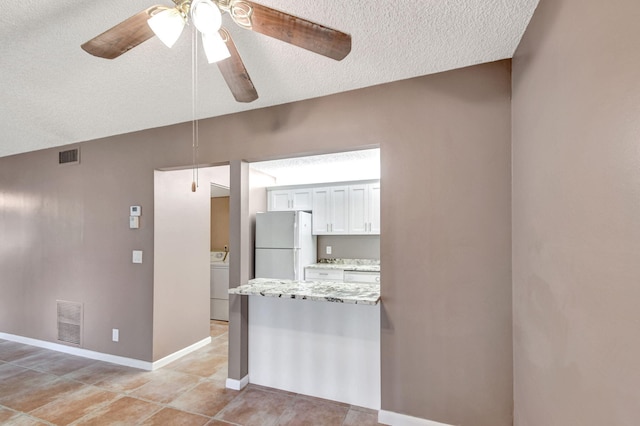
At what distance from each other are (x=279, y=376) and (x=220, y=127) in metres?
2.32

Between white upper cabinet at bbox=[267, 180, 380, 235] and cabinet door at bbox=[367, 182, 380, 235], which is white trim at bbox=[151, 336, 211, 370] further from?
cabinet door at bbox=[367, 182, 380, 235]

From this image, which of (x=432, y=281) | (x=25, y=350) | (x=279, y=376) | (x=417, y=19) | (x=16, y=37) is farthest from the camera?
(x=25, y=350)

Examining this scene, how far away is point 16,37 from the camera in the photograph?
163cm

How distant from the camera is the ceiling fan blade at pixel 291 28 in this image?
114 cm

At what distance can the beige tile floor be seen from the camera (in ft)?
7.09

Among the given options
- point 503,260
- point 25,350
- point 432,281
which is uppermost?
point 503,260

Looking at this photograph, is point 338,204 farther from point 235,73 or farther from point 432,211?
point 235,73

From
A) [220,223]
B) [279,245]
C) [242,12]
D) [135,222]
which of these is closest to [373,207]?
[279,245]

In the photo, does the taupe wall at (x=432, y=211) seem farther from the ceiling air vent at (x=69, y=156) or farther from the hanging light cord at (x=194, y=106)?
the ceiling air vent at (x=69, y=156)

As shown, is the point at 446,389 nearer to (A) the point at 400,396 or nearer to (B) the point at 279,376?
(A) the point at 400,396

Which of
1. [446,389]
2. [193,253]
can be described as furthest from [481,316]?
[193,253]

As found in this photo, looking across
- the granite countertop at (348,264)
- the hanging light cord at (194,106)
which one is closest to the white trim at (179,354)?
the granite countertop at (348,264)

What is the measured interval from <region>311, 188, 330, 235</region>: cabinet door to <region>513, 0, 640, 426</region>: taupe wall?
3.23 meters

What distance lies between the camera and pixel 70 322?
339 cm
